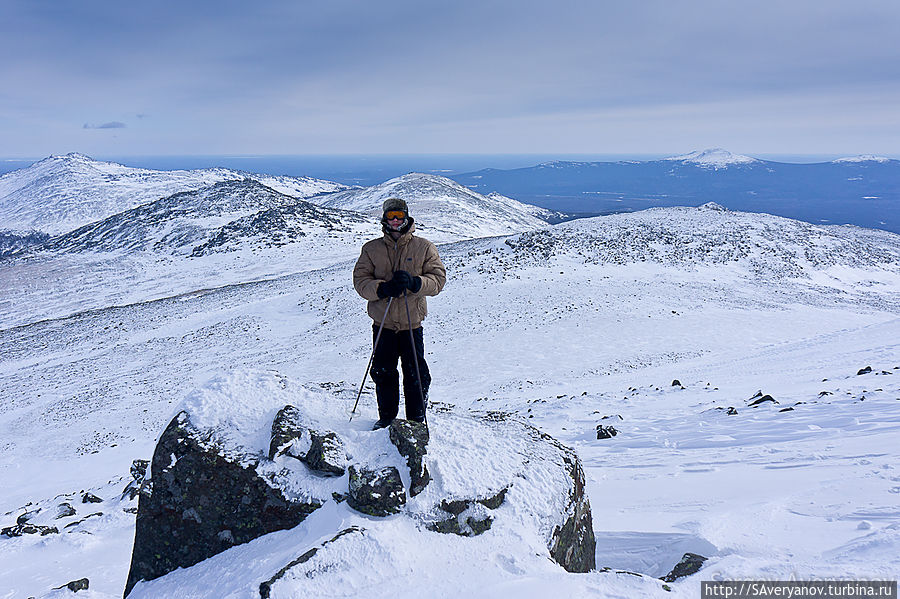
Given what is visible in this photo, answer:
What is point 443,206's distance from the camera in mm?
130000

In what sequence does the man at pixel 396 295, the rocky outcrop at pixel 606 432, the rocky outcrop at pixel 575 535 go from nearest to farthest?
the rocky outcrop at pixel 575 535 → the man at pixel 396 295 → the rocky outcrop at pixel 606 432

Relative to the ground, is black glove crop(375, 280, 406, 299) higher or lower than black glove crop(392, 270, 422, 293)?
lower

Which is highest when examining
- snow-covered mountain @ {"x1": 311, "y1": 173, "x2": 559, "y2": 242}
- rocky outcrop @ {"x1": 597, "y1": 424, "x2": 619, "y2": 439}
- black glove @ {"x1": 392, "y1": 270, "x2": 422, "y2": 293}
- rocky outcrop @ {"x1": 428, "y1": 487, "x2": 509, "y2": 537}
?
snow-covered mountain @ {"x1": 311, "y1": 173, "x2": 559, "y2": 242}

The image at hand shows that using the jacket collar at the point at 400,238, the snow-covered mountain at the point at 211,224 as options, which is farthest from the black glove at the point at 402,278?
the snow-covered mountain at the point at 211,224

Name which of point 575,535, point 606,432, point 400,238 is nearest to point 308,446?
point 400,238

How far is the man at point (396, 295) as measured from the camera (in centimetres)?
612

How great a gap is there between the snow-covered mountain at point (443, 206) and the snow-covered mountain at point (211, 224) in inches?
1074

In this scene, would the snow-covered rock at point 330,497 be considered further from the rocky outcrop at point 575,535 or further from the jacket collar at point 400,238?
the jacket collar at point 400,238

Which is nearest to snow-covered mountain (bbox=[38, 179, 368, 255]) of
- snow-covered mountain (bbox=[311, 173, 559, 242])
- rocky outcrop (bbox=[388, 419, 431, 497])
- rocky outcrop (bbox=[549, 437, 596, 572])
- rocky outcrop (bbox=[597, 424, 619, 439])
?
snow-covered mountain (bbox=[311, 173, 559, 242])

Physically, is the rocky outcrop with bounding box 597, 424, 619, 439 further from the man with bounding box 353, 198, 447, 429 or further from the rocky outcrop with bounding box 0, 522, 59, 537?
the rocky outcrop with bounding box 0, 522, 59, 537

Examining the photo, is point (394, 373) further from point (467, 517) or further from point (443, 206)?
point (443, 206)

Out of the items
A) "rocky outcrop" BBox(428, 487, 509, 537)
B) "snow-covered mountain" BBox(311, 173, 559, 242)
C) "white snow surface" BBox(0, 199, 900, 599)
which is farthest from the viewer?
"snow-covered mountain" BBox(311, 173, 559, 242)

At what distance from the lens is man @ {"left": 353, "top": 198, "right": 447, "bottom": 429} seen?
6.12 metres

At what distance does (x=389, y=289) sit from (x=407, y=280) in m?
0.26
